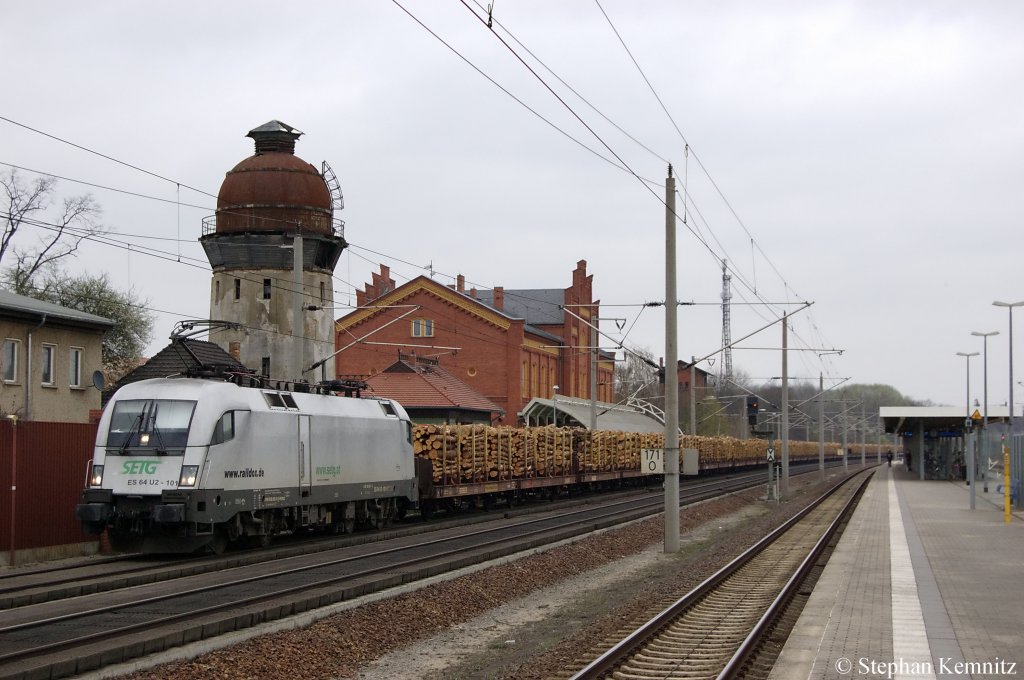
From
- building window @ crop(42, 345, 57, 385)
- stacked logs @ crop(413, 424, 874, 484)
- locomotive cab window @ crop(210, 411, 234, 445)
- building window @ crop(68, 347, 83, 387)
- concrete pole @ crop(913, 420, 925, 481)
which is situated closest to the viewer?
locomotive cab window @ crop(210, 411, 234, 445)

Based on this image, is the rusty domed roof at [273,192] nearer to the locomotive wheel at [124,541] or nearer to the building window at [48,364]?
the building window at [48,364]

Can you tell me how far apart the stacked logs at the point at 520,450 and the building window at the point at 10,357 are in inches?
461

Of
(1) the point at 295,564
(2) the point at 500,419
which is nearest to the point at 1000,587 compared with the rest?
(1) the point at 295,564

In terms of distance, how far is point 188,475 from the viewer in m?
18.9

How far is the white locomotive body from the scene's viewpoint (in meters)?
18.8

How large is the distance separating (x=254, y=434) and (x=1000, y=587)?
12450 millimetres

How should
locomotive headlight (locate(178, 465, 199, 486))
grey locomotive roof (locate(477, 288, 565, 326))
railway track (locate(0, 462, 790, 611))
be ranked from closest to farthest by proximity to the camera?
railway track (locate(0, 462, 790, 611)), locomotive headlight (locate(178, 465, 199, 486)), grey locomotive roof (locate(477, 288, 565, 326))

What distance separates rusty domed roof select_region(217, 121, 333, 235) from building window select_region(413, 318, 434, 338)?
18.7 metres

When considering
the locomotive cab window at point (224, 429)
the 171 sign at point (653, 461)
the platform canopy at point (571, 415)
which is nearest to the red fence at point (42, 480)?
the locomotive cab window at point (224, 429)

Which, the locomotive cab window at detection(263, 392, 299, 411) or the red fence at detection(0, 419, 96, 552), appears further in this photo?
the locomotive cab window at detection(263, 392, 299, 411)

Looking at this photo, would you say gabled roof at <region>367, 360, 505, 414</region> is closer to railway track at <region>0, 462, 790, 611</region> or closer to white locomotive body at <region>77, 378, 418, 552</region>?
railway track at <region>0, 462, 790, 611</region>

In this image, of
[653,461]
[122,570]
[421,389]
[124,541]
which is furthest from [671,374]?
[421,389]

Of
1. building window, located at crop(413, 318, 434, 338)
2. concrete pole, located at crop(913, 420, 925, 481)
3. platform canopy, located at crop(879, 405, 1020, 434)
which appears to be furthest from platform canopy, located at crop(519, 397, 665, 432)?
concrete pole, located at crop(913, 420, 925, 481)

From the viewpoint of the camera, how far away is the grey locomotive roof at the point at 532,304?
83938 mm
